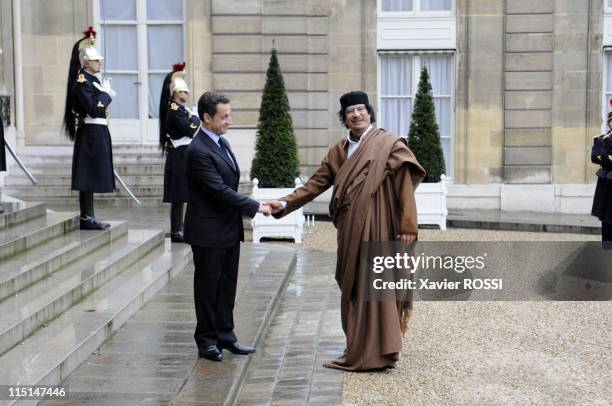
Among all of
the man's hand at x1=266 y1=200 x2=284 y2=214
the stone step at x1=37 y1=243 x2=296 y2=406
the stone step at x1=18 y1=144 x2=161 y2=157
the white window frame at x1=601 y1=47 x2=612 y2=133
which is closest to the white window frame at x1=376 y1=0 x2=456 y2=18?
the white window frame at x1=601 y1=47 x2=612 y2=133

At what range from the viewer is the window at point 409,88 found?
58.9 feet

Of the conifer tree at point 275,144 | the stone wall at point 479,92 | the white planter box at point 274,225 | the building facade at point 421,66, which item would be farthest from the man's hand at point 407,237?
the stone wall at point 479,92

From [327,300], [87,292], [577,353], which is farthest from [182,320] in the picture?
[577,353]

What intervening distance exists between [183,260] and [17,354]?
12.7 ft

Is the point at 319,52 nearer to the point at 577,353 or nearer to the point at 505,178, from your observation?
the point at 505,178

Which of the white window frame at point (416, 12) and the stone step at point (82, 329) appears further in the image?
the white window frame at point (416, 12)

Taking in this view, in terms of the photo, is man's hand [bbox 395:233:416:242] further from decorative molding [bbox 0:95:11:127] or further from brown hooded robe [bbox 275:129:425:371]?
decorative molding [bbox 0:95:11:127]

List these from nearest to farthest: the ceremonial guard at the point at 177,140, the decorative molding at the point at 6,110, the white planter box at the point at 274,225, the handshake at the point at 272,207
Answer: the handshake at the point at 272,207 → the ceremonial guard at the point at 177,140 → the white planter box at the point at 274,225 → the decorative molding at the point at 6,110

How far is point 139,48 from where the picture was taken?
55.8 ft

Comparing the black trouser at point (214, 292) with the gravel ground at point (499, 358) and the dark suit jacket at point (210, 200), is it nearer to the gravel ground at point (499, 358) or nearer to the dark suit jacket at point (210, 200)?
the dark suit jacket at point (210, 200)

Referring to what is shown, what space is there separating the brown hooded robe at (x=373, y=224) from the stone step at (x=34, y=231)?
9.78 ft

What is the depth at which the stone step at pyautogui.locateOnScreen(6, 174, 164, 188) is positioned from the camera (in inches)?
603

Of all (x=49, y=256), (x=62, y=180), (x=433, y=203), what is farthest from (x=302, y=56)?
(x=49, y=256)

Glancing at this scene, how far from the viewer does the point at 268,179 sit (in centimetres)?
1372
